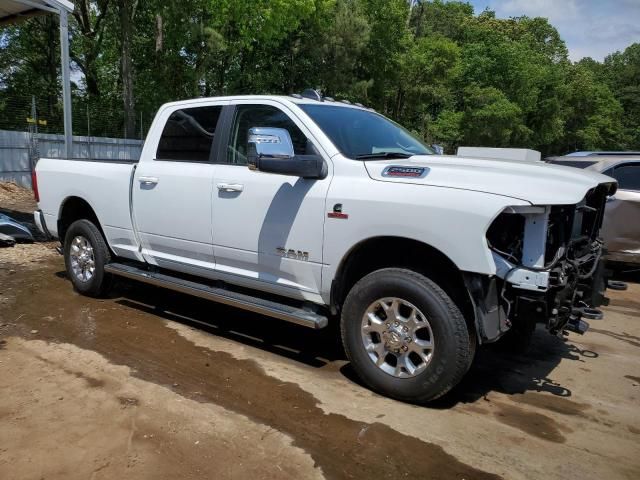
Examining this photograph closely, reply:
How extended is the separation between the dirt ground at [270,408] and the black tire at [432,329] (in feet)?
0.48

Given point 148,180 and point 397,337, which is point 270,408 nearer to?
point 397,337

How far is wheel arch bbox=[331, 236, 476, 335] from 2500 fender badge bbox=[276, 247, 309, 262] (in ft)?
0.98

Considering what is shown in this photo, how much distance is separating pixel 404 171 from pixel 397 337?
1.12 m

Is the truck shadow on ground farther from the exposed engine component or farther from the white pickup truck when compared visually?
the exposed engine component

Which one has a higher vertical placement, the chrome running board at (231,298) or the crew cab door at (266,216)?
the crew cab door at (266,216)

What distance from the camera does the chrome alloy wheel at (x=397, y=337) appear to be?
12.0 ft

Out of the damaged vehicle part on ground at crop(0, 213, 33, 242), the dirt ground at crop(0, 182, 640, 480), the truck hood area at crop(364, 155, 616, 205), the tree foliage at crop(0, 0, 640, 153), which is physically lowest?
the dirt ground at crop(0, 182, 640, 480)

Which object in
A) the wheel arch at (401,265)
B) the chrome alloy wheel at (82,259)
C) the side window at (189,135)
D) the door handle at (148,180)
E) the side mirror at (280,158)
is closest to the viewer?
the wheel arch at (401,265)

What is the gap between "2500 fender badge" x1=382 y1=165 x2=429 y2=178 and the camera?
145 inches

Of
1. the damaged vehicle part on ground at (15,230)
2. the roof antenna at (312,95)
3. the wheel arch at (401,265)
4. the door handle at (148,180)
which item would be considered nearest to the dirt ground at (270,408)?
the wheel arch at (401,265)

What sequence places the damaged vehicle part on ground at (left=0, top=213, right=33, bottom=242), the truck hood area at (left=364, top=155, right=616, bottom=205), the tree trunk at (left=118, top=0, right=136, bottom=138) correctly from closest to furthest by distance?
1. the truck hood area at (left=364, top=155, right=616, bottom=205)
2. the damaged vehicle part on ground at (left=0, top=213, right=33, bottom=242)
3. the tree trunk at (left=118, top=0, right=136, bottom=138)

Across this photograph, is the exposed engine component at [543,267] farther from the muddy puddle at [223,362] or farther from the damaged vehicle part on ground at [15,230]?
the damaged vehicle part on ground at [15,230]

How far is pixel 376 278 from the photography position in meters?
3.77

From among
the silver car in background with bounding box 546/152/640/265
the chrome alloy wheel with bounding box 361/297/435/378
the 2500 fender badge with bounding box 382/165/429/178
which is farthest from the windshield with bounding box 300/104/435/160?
the silver car in background with bounding box 546/152/640/265
